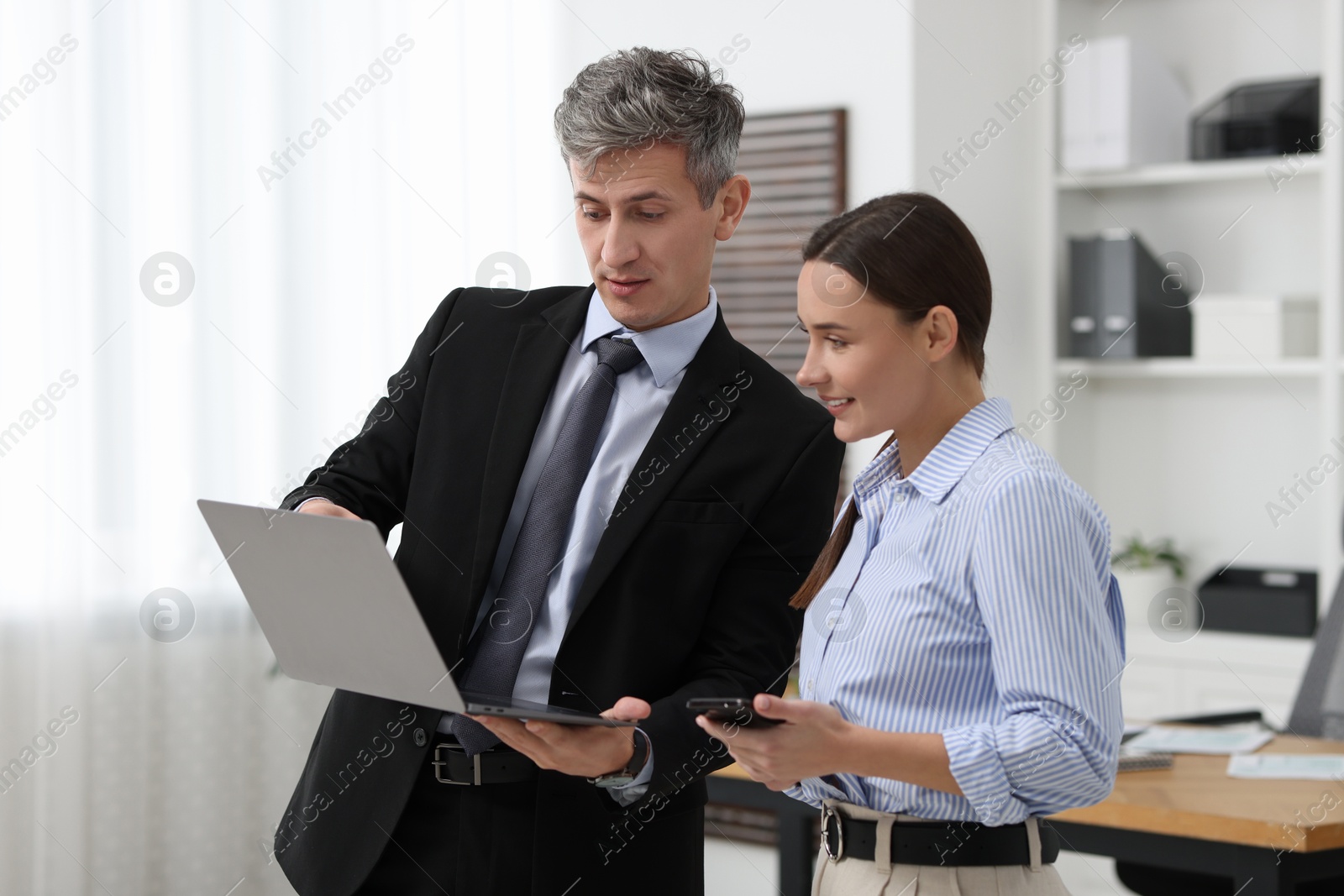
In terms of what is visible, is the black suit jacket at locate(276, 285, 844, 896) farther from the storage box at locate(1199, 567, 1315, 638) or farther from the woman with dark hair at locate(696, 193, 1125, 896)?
the storage box at locate(1199, 567, 1315, 638)

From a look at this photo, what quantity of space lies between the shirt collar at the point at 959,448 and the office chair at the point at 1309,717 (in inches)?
77.2

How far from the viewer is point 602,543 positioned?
144cm

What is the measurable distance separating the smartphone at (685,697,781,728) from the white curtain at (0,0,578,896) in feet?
6.68

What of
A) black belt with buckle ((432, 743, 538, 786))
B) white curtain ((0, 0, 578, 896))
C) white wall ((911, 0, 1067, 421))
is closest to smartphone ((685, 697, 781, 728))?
black belt with buckle ((432, 743, 538, 786))

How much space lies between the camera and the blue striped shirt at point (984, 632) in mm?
1162

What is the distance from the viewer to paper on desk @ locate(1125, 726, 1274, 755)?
106 inches

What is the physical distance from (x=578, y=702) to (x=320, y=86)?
7.55 ft

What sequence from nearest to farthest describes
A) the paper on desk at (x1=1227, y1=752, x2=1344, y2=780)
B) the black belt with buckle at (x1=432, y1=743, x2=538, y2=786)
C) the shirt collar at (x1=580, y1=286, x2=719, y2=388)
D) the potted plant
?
the black belt with buckle at (x1=432, y1=743, x2=538, y2=786) < the shirt collar at (x1=580, y1=286, x2=719, y2=388) < the paper on desk at (x1=1227, y1=752, x2=1344, y2=780) < the potted plant

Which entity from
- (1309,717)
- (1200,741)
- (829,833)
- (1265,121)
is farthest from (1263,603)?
(829,833)

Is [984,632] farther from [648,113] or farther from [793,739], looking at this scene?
[648,113]

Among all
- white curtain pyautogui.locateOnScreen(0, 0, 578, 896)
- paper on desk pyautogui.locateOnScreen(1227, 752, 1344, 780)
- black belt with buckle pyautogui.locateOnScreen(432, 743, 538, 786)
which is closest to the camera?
black belt with buckle pyautogui.locateOnScreen(432, 743, 538, 786)

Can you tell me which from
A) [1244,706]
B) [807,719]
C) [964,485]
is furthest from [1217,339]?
[807,719]

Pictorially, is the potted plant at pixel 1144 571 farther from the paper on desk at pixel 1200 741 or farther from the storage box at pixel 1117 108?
the storage box at pixel 1117 108

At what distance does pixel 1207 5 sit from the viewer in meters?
4.06
